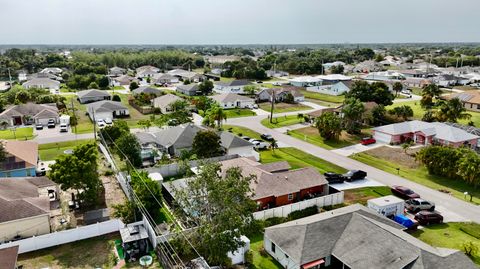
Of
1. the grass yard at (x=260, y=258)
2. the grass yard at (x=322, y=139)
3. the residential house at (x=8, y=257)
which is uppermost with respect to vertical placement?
the residential house at (x=8, y=257)

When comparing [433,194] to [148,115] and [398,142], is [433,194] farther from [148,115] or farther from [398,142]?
[148,115]

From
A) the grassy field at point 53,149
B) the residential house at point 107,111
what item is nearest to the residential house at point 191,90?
the residential house at point 107,111

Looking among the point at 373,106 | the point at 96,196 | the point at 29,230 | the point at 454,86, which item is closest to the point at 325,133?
the point at 373,106

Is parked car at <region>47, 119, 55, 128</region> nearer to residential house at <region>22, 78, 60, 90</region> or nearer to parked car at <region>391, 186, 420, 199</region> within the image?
residential house at <region>22, 78, 60, 90</region>

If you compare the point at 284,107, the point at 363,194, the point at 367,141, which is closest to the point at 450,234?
the point at 363,194

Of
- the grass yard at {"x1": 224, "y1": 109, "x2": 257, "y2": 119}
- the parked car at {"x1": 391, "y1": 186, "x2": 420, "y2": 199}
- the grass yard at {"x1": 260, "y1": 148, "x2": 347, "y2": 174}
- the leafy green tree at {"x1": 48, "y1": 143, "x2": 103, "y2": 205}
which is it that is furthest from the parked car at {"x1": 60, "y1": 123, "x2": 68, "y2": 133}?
the parked car at {"x1": 391, "y1": 186, "x2": 420, "y2": 199}

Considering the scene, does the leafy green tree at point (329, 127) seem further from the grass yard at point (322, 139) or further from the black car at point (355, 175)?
the black car at point (355, 175)

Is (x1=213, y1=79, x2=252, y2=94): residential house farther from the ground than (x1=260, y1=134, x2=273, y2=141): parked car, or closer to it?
farther from the ground
